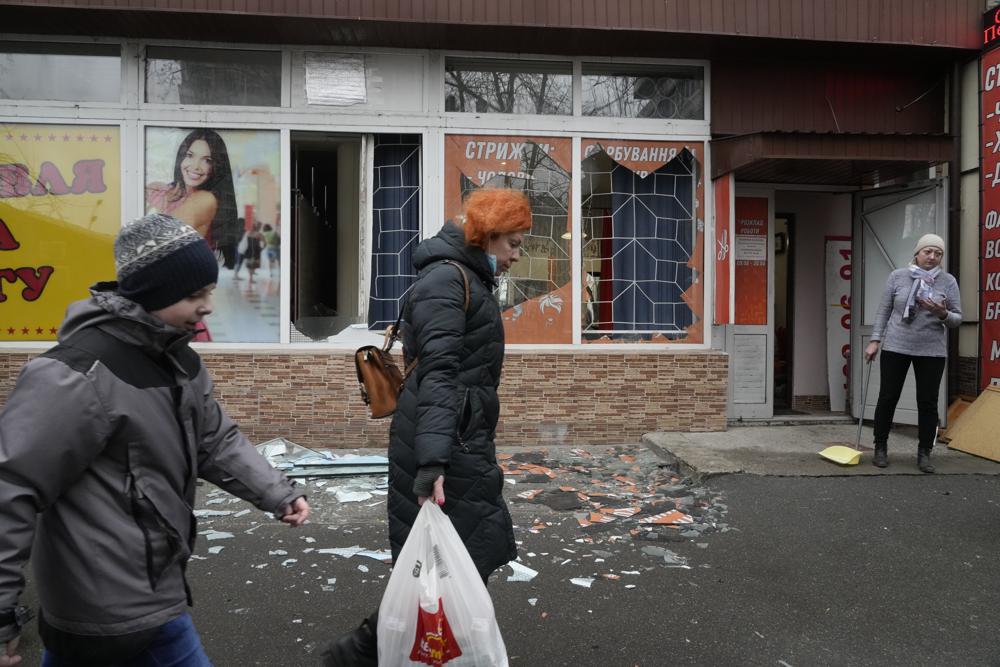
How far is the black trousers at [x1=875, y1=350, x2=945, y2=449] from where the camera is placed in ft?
19.5

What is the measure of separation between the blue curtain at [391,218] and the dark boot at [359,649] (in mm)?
4838

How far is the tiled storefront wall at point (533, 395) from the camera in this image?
6.98 meters

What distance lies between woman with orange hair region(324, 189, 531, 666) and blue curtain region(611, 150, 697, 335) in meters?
4.96

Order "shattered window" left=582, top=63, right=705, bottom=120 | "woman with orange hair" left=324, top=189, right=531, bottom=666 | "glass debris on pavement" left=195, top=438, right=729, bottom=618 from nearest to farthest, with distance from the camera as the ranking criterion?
"woman with orange hair" left=324, top=189, right=531, bottom=666, "glass debris on pavement" left=195, top=438, right=729, bottom=618, "shattered window" left=582, top=63, right=705, bottom=120

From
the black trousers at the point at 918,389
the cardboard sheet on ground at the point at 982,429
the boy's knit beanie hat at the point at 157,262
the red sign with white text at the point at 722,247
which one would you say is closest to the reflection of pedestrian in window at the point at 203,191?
the red sign with white text at the point at 722,247

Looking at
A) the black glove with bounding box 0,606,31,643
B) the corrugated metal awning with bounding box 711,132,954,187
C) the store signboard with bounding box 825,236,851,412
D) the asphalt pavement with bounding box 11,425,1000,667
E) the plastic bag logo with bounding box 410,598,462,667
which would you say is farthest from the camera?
the store signboard with bounding box 825,236,851,412

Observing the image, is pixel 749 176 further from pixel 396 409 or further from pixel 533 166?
pixel 396 409

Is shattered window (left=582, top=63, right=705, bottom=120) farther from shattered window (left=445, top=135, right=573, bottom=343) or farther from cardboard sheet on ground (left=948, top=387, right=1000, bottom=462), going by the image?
cardboard sheet on ground (left=948, top=387, right=1000, bottom=462)

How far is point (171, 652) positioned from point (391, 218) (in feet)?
19.2

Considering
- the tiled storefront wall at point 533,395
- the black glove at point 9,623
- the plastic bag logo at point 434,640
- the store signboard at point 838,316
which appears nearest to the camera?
the black glove at point 9,623

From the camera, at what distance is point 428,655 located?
2346 millimetres

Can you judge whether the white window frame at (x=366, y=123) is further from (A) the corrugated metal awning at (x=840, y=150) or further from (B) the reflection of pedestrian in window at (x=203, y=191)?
(A) the corrugated metal awning at (x=840, y=150)

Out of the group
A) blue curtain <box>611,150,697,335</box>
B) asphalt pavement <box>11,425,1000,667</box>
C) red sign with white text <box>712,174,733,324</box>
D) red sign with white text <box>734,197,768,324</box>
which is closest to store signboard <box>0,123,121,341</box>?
asphalt pavement <box>11,425,1000,667</box>

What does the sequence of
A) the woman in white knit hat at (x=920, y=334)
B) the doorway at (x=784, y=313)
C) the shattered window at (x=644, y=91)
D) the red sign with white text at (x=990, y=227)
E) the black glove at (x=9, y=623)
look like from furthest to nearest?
the doorway at (x=784, y=313) < the shattered window at (x=644, y=91) < the red sign with white text at (x=990, y=227) < the woman in white knit hat at (x=920, y=334) < the black glove at (x=9, y=623)
